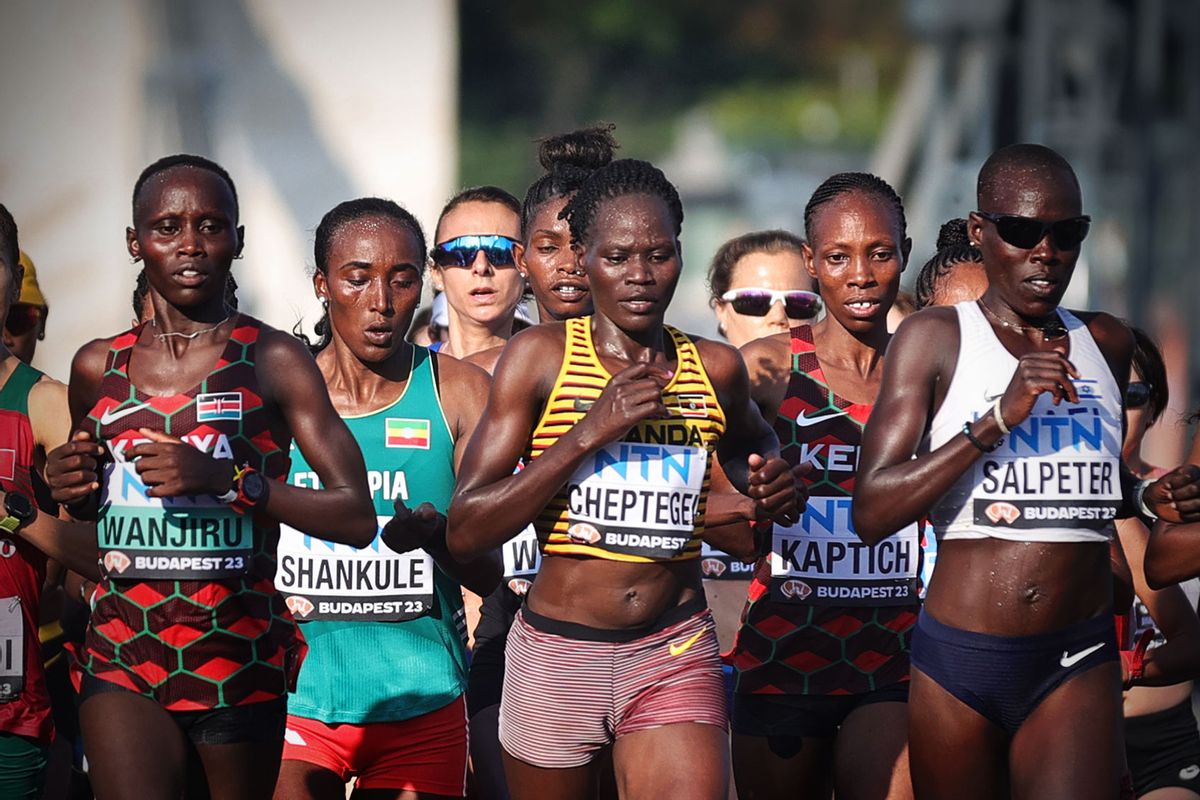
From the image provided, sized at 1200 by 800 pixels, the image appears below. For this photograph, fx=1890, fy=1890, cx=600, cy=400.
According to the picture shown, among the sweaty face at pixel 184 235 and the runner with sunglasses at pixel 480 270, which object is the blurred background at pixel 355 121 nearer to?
A: the runner with sunglasses at pixel 480 270

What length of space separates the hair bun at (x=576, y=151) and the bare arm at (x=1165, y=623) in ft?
8.35

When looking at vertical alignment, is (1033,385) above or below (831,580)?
above

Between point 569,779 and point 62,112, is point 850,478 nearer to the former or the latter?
point 569,779

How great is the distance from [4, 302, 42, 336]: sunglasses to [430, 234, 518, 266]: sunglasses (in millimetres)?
1771

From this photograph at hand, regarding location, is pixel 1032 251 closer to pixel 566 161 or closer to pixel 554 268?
pixel 554 268

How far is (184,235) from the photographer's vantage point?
5668 millimetres

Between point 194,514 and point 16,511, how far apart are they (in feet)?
2.85

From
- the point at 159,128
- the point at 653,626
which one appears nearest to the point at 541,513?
the point at 653,626

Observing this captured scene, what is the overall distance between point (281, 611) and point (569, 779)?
1.03 m

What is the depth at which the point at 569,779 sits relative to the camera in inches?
216

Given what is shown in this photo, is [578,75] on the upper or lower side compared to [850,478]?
upper

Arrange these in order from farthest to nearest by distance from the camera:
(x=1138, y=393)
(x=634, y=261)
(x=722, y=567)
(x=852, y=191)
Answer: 1. (x=722, y=567)
2. (x=1138, y=393)
3. (x=852, y=191)
4. (x=634, y=261)

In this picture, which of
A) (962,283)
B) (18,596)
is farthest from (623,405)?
(962,283)

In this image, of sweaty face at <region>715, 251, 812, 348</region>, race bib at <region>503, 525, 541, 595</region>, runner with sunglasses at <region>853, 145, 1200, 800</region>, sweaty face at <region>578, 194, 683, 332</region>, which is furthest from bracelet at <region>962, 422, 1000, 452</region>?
sweaty face at <region>715, 251, 812, 348</region>
